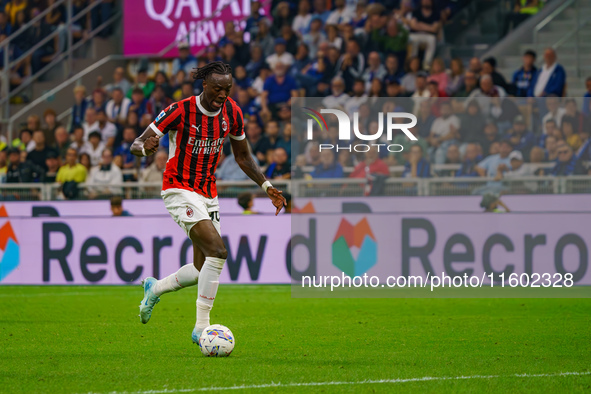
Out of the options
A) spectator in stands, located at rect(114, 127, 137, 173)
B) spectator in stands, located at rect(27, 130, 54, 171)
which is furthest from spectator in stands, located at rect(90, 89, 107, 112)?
spectator in stands, located at rect(27, 130, 54, 171)

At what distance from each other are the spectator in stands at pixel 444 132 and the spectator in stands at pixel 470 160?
0.77 feet

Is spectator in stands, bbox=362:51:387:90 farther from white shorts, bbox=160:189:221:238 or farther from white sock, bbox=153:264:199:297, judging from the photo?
white shorts, bbox=160:189:221:238

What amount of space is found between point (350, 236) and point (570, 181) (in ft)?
9.96

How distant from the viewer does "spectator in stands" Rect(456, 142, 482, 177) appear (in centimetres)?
1312

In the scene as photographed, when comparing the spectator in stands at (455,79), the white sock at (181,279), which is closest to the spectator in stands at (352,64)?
the spectator in stands at (455,79)

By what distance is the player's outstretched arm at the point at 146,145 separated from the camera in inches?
279

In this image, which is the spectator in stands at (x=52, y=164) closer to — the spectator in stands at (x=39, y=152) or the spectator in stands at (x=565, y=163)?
the spectator in stands at (x=39, y=152)

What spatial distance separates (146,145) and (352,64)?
11219 millimetres

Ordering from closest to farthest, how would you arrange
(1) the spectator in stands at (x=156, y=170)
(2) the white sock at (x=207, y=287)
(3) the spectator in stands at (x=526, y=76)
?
(2) the white sock at (x=207, y=287)
(3) the spectator in stands at (x=526, y=76)
(1) the spectator in stands at (x=156, y=170)

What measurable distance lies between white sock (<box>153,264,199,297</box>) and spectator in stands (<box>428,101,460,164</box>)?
5695 millimetres

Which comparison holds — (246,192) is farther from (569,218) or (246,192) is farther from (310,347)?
(310,347)

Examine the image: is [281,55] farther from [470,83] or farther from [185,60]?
[470,83]

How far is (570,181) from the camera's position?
12898mm

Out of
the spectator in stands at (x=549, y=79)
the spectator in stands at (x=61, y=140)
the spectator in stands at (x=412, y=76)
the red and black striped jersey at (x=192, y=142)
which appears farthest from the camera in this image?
the spectator in stands at (x=61, y=140)
